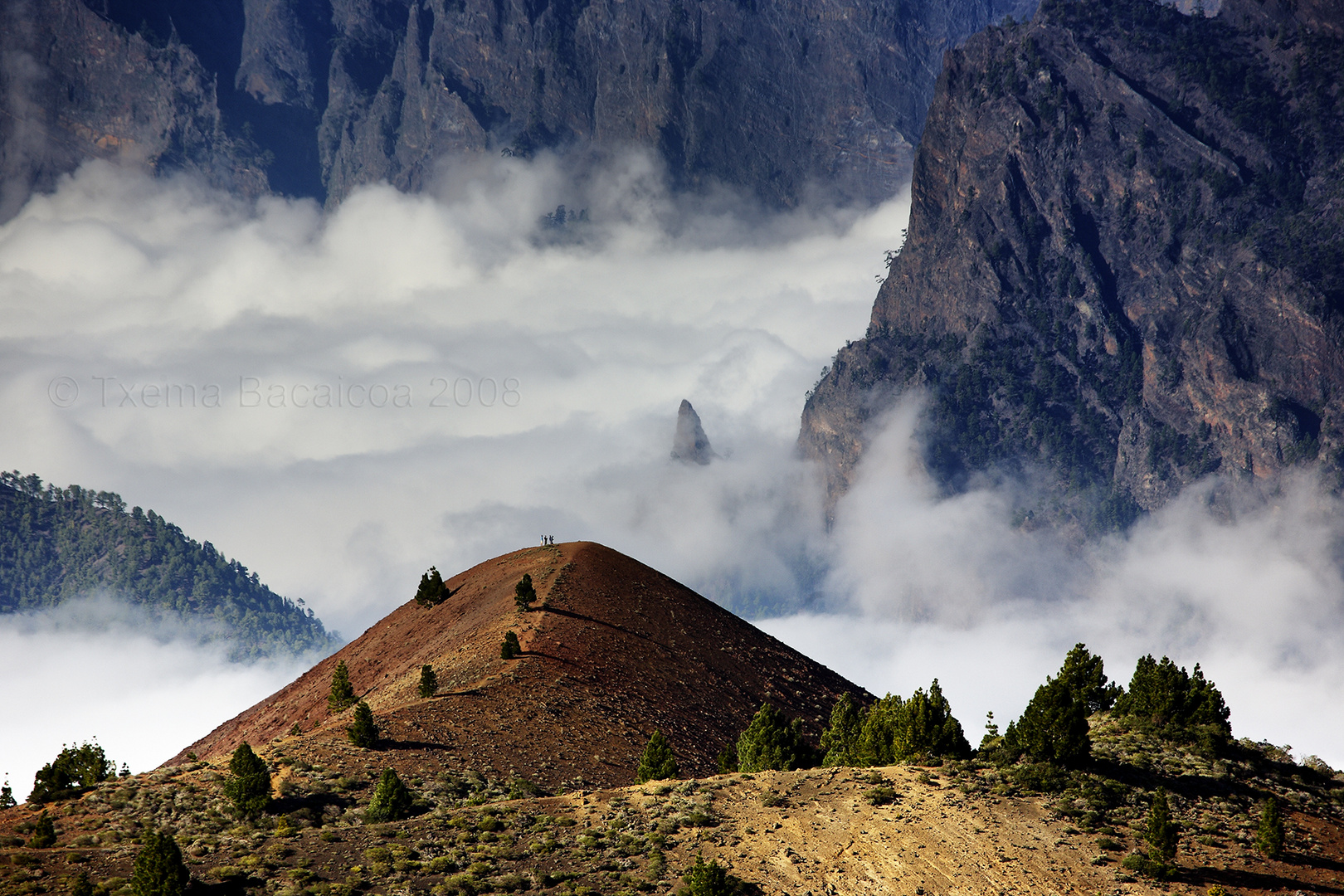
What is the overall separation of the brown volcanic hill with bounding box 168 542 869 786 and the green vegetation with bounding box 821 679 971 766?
1503 centimetres

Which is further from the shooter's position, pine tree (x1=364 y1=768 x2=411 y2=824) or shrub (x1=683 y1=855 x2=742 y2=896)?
pine tree (x1=364 y1=768 x2=411 y2=824)

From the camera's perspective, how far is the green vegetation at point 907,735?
67562 mm

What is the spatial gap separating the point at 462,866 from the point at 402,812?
8.85 metres

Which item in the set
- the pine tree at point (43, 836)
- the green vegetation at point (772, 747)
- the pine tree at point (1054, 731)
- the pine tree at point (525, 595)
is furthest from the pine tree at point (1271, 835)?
the pine tree at point (525, 595)

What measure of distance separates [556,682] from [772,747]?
68.4 feet

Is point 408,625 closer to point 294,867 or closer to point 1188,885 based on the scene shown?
point 294,867

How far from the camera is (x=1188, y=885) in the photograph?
53.1 metres

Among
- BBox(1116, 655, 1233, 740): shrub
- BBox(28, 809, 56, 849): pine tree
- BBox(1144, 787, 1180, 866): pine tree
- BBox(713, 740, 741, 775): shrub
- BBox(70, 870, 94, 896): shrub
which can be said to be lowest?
BBox(70, 870, 94, 896): shrub

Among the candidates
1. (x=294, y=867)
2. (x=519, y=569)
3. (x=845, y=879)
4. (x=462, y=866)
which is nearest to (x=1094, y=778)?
(x=845, y=879)

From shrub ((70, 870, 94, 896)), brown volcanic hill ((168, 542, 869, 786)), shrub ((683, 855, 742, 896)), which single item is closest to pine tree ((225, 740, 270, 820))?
brown volcanic hill ((168, 542, 869, 786))

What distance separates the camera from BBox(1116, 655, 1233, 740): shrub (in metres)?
71.6

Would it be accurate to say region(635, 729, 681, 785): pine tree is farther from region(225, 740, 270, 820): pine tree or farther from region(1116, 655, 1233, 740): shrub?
region(1116, 655, 1233, 740): shrub

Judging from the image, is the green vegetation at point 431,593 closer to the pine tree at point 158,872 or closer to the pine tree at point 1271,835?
the pine tree at point 158,872

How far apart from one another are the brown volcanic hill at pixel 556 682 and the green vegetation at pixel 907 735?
15.0m
